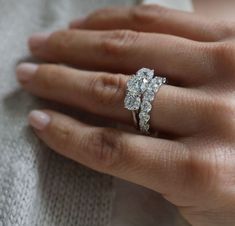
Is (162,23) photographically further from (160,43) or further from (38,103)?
(38,103)

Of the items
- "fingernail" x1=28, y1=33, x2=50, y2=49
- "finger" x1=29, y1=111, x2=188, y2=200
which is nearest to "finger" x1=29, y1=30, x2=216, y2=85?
"fingernail" x1=28, y1=33, x2=50, y2=49

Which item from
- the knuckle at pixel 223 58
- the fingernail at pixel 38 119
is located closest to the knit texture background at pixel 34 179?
the fingernail at pixel 38 119

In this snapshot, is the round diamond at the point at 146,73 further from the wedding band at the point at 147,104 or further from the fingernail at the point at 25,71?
the fingernail at the point at 25,71

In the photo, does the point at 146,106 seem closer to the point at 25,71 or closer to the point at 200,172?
the point at 200,172

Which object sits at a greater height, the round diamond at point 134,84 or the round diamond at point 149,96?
the round diamond at point 134,84

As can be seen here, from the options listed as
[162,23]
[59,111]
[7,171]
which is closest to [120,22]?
[162,23]

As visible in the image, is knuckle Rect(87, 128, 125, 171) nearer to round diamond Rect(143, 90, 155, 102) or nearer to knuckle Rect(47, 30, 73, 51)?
round diamond Rect(143, 90, 155, 102)

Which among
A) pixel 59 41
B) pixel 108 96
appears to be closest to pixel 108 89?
pixel 108 96
